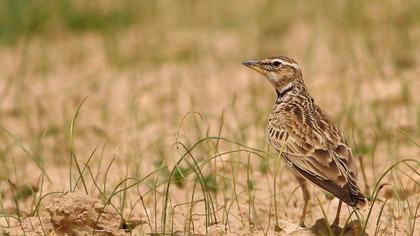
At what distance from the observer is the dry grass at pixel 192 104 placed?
5.75m

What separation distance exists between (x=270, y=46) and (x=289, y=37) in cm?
34

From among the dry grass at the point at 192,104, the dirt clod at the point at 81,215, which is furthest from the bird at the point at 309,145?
the dirt clod at the point at 81,215

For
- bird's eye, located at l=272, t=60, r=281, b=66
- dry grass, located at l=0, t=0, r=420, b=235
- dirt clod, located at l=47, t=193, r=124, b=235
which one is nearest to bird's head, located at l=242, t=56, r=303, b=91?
bird's eye, located at l=272, t=60, r=281, b=66

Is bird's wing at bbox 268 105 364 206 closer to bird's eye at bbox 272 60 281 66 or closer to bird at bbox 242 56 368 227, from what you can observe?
bird at bbox 242 56 368 227

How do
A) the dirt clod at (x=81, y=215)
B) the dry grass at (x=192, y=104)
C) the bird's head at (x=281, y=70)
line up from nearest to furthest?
the dirt clod at (x=81, y=215) → the dry grass at (x=192, y=104) → the bird's head at (x=281, y=70)

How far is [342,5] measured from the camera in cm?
1098

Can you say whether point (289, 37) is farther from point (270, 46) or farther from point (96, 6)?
point (96, 6)

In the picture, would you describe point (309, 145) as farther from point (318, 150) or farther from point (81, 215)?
point (81, 215)

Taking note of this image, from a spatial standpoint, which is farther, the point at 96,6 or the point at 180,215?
the point at 96,6

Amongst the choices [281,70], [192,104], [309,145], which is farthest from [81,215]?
[192,104]

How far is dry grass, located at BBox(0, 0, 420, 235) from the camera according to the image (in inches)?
226

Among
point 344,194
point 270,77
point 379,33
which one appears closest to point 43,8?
point 379,33

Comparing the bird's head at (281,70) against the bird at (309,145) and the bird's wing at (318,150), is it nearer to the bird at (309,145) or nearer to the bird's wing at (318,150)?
the bird at (309,145)

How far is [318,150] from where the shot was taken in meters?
5.42
